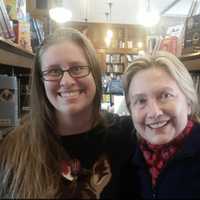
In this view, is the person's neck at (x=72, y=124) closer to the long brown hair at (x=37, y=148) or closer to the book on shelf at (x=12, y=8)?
the long brown hair at (x=37, y=148)

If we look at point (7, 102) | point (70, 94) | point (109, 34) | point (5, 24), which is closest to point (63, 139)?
point (70, 94)

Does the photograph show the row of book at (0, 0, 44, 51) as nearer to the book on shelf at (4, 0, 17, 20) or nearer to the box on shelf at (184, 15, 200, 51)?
the book on shelf at (4, 0, 17, 20)

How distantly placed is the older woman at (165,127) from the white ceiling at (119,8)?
650cm

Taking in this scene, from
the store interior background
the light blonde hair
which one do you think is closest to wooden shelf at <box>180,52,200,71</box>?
the store interior background

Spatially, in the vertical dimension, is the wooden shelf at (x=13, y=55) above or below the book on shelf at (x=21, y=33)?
below

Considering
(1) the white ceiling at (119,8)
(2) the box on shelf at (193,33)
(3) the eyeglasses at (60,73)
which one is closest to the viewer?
(3) the eyeglasses at (60,73)

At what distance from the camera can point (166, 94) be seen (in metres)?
1.02

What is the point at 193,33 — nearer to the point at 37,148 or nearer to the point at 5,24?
the point at 5,24

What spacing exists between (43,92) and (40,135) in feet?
0.56

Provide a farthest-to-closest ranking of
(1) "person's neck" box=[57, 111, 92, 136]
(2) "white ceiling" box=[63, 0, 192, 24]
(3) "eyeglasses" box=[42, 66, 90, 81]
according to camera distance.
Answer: (2) "white ceiling" box=[63, 0, 192, 24]
(1) "person's neck" box=[57, 111, 92, 136]
(3) "eyeglasses" box=[42, 66, 90, 81]

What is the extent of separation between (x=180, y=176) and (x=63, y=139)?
1.45ft

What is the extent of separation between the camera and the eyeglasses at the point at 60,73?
3.61 ft

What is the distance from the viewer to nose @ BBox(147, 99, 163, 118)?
100 centimetres

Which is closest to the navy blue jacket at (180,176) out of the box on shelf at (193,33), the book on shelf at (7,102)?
the book on shelf at (7,102)
